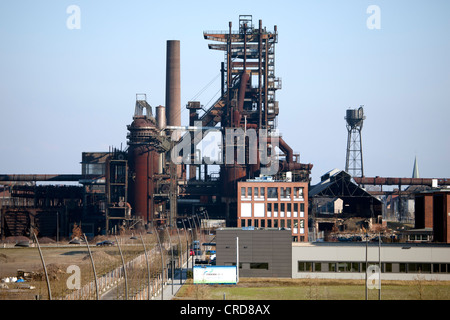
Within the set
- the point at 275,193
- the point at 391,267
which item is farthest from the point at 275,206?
the point at 391,267

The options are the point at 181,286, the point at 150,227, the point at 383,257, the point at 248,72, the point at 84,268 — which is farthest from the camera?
the point at 248,72

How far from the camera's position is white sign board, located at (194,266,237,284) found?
57.2 meters

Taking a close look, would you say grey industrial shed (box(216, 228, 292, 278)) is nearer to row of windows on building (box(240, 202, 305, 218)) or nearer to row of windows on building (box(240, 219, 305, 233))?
row of windows on building (box(240, 219, 305, 233))

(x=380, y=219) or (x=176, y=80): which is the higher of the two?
(x=176, y=80)

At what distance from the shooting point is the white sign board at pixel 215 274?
5722cm

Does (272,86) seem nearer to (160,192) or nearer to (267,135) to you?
(267,135)

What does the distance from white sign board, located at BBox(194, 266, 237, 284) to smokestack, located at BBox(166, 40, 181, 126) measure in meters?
84.4

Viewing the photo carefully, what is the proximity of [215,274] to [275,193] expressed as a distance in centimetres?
4131

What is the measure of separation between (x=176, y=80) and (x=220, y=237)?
81.0m

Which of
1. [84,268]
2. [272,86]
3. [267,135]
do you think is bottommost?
[84,268]

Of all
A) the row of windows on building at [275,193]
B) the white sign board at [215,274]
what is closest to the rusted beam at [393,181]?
the row of windows on building at [275,193]
